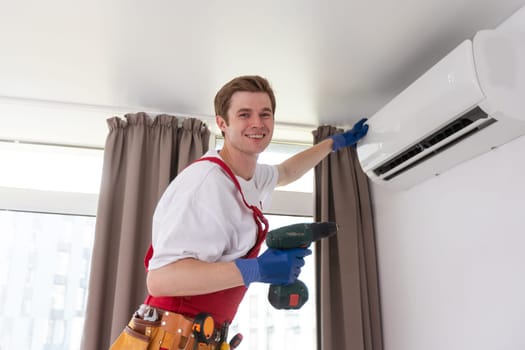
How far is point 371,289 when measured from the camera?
8.63ft

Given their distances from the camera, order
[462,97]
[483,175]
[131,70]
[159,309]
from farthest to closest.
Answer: [131,70] < [483,175] < [462,97] < [159,309]

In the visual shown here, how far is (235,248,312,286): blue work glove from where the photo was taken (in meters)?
1.46

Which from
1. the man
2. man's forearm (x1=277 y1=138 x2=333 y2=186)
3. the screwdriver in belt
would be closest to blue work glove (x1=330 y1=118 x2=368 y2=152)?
man's forearm (x1=277 y1=138 x2=333 y2=186)

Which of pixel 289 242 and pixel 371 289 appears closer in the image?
pixel 289 242

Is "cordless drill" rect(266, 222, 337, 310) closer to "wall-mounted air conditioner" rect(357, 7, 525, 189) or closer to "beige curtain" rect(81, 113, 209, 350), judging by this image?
"wall-mounted air conditioner" rect(357, 7, 525, 189)

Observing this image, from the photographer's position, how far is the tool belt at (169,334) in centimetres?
150

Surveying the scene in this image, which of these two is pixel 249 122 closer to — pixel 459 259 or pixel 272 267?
pixel 272 267

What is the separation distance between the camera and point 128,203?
2.52m

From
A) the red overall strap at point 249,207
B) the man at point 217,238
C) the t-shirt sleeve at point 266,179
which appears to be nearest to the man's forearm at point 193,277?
the man at point 217,238

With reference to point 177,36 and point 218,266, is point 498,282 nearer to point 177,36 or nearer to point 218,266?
point 218,266

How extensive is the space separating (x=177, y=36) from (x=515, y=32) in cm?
129

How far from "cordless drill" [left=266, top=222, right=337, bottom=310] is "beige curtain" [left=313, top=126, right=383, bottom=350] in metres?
1.05

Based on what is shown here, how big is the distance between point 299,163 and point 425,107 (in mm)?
600

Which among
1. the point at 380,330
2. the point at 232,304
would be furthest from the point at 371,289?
the point at 232,304
